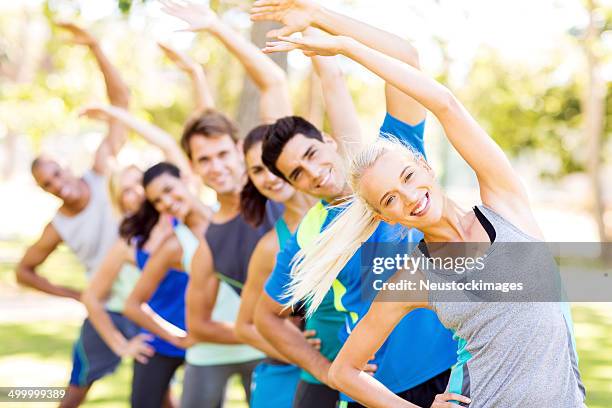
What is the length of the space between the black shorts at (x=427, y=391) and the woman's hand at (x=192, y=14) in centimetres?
181

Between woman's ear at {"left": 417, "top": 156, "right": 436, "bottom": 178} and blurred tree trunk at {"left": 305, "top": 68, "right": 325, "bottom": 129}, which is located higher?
woman's ear at {"left": 417, "top": 156, "right": 436, "bottom": 178}

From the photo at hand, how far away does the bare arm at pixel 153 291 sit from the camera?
4953mm

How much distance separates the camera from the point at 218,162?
15.2ft

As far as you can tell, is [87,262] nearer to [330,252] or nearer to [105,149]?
[105,149]

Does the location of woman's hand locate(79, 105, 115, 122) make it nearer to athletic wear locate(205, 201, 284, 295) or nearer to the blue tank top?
the blue tank top

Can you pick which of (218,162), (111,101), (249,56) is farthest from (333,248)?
(111,101)

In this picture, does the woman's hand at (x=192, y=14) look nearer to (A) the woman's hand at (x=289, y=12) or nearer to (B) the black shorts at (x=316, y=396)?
(A) the woman's hand at (x=289, y=12)

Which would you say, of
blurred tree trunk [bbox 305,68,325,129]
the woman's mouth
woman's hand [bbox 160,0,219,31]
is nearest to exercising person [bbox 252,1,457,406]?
the woman's mouth

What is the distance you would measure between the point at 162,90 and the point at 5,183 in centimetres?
2243

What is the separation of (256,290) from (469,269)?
1.53 m

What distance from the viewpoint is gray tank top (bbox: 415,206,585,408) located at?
2.56 meters

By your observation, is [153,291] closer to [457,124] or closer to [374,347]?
[374,347]

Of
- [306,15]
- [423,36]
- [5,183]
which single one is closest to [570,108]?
[423,36]

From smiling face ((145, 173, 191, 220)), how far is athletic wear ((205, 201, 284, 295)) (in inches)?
22.7
